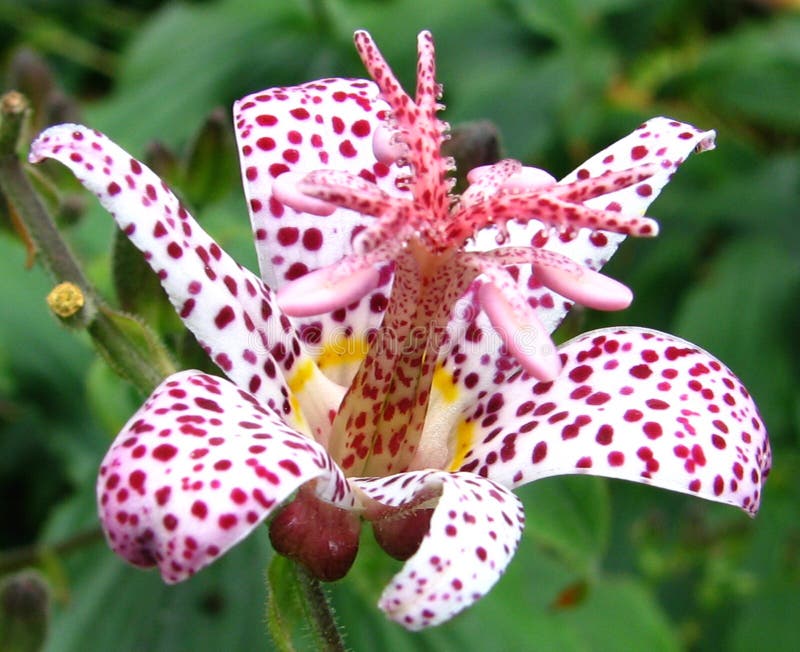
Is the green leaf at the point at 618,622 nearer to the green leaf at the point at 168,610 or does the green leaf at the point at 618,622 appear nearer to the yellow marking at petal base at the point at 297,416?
the green leaf at the point at 168,610

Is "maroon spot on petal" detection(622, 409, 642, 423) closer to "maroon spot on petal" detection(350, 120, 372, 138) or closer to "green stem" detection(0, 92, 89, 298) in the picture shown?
"maroon spot on petal" detection(350, 120, 372, 138)

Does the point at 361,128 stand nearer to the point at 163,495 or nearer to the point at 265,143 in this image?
the point at 265,143

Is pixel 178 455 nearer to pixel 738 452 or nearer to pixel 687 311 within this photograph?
pixel 738 452

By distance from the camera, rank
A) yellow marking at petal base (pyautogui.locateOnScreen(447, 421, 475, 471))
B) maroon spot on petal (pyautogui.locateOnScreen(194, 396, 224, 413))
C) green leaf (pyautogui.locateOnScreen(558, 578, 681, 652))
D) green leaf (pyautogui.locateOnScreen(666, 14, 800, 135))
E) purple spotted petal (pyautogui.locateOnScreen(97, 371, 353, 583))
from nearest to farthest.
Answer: purple spotted petal (pyautogui.locateOnScreen(97, 371, 353, 583)), maroon spot on petal (pyautogui.locateOnScreen(194, 396, 224, 413)), yellow marking at petal base (pyautogui.locateOnScreen(447, 421, 475, 471)), green leaf (pyautogui.locateOnScreen(558, 578, 681, 652)), green leaf (pyautogui.locateOnScreen(666, 14, 800, 135))

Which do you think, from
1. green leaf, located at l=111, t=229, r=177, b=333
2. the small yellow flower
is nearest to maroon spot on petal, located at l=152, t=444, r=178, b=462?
the small yellow flower

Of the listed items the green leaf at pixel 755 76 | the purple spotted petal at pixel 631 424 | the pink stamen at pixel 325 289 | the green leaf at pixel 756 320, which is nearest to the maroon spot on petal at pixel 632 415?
the purple spotted petal at pixel 631 424
